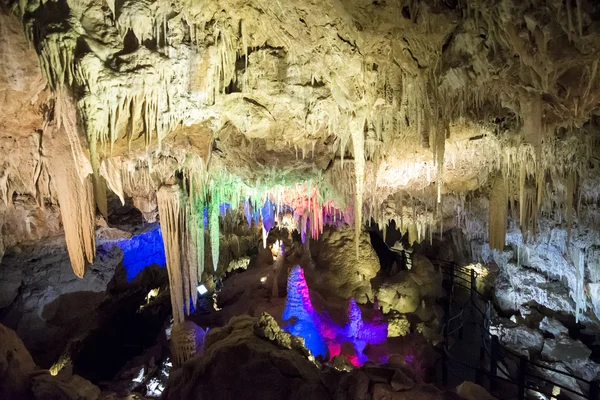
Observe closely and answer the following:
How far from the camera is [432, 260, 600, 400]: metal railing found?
4812 mm

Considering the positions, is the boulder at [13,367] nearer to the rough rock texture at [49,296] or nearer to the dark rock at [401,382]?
the rough rock texture at [49,296]

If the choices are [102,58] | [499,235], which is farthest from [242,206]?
[102,58]

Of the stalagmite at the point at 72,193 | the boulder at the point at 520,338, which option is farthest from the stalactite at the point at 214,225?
the boulder at the point at 520,338

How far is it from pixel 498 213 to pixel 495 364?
13.9 feet

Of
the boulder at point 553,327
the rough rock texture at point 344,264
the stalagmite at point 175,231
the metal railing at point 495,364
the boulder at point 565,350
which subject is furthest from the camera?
the rough rock texture at point 344,264

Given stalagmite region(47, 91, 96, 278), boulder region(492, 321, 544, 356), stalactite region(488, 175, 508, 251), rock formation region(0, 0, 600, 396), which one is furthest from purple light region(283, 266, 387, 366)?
stalagmite region(47, 91, 96, 278)

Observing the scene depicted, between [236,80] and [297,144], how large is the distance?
2317 mm

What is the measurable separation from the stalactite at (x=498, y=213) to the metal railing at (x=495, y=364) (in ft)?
6.09

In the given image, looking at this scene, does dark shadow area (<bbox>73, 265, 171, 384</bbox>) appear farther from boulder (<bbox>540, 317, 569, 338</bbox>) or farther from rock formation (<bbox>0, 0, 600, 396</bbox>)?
boulder (<bbox>540, 317, 569, 338</bbox>)

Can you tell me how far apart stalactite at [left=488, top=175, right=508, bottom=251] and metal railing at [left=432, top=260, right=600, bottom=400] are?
1855 millimetres

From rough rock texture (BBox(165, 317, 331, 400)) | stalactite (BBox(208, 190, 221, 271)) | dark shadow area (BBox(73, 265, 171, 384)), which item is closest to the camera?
rough rock texture (BBox(165, 317, 331, 400))

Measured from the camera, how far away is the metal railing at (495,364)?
4.81m

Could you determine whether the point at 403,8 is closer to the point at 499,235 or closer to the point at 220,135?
the point at 220,135

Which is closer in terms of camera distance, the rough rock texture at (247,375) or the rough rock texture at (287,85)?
the rough rock texture at (287,85)
